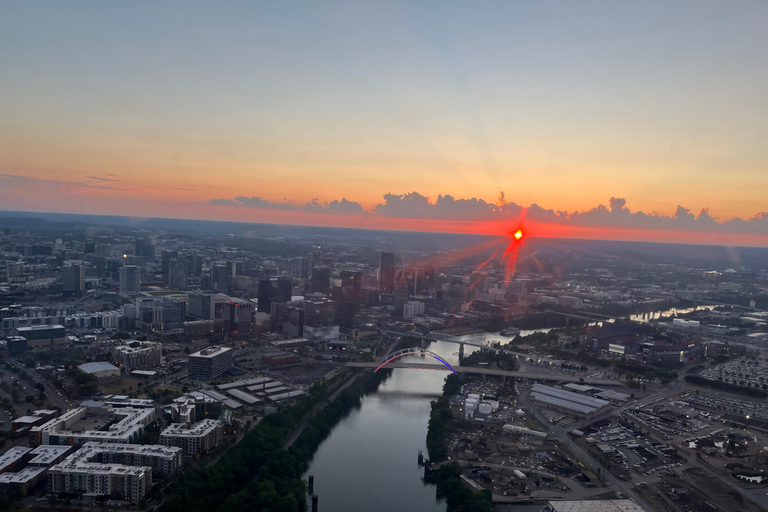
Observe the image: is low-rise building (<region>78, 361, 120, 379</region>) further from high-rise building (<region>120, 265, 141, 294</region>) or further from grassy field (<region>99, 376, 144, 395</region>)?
high-rise building (<region>120, 265, 141, 294</region>)

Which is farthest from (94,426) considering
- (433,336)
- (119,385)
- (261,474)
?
(433,336)

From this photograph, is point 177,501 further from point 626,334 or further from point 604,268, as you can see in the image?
point 604,268

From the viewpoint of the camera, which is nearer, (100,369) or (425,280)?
(100,369)

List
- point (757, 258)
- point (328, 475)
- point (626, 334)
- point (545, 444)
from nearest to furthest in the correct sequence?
point (328, 475)
point (545, 444)
point (626, 334)
point (757, 258)

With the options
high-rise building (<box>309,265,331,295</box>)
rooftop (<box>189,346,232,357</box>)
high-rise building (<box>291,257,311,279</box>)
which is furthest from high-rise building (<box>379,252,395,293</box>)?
rooftop (<box>189,346,232,357</box>)

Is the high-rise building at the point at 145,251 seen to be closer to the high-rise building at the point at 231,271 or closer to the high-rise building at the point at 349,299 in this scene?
the high-rise building at the point at 231,271

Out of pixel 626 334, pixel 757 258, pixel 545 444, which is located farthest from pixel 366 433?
pixel 757 258

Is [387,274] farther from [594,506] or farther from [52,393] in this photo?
[594,506]

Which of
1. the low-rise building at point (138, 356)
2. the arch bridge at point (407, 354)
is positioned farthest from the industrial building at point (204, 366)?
the arch bridge at point (407, 354)
